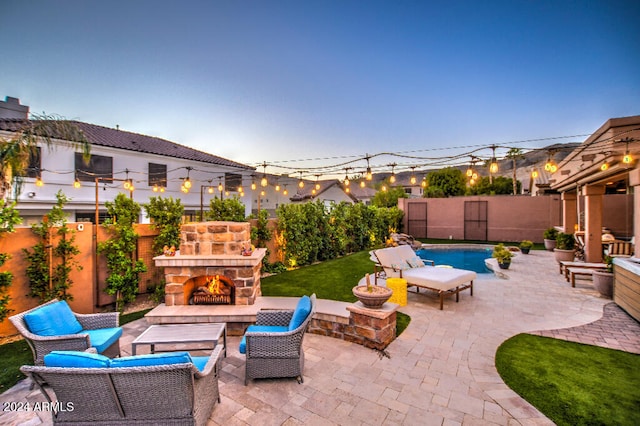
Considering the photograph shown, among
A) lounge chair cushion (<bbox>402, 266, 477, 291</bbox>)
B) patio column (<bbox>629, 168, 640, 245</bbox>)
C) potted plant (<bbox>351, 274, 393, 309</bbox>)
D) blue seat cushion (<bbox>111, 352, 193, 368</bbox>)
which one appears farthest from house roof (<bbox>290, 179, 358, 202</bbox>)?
blue seat cushion (<bbox>111, 352, 193, 368</bbox>)

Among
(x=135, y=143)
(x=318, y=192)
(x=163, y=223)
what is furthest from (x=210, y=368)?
(x=318, y=192)

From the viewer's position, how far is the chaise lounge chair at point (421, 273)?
21.1 ft

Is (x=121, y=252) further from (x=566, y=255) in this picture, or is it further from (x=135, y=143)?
(x=566, y=255)

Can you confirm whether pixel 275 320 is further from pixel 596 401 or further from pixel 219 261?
pixel 596 401

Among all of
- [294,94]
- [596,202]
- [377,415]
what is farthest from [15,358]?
[596,202]

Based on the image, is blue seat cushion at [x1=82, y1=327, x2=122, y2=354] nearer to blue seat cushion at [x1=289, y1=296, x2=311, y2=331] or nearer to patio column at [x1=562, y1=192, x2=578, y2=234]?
blue seat cushion at [x1=289, y1=296, x2=311, y2=331]

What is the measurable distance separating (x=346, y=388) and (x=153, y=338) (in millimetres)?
2626

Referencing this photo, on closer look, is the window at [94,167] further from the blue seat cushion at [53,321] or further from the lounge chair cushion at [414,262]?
the lounge chair cushion at [414,262]

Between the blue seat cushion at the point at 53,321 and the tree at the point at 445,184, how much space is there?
31338 millimetres

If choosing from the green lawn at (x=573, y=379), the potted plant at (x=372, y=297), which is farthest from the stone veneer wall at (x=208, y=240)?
the green lawn at (x=573, y=379)

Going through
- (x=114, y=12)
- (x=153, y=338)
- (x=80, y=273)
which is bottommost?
(x=153, y=338)

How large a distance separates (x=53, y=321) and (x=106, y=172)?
551 inches

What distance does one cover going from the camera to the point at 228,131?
15.1 metres

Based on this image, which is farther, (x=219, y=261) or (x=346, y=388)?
(x=219, y=261)
